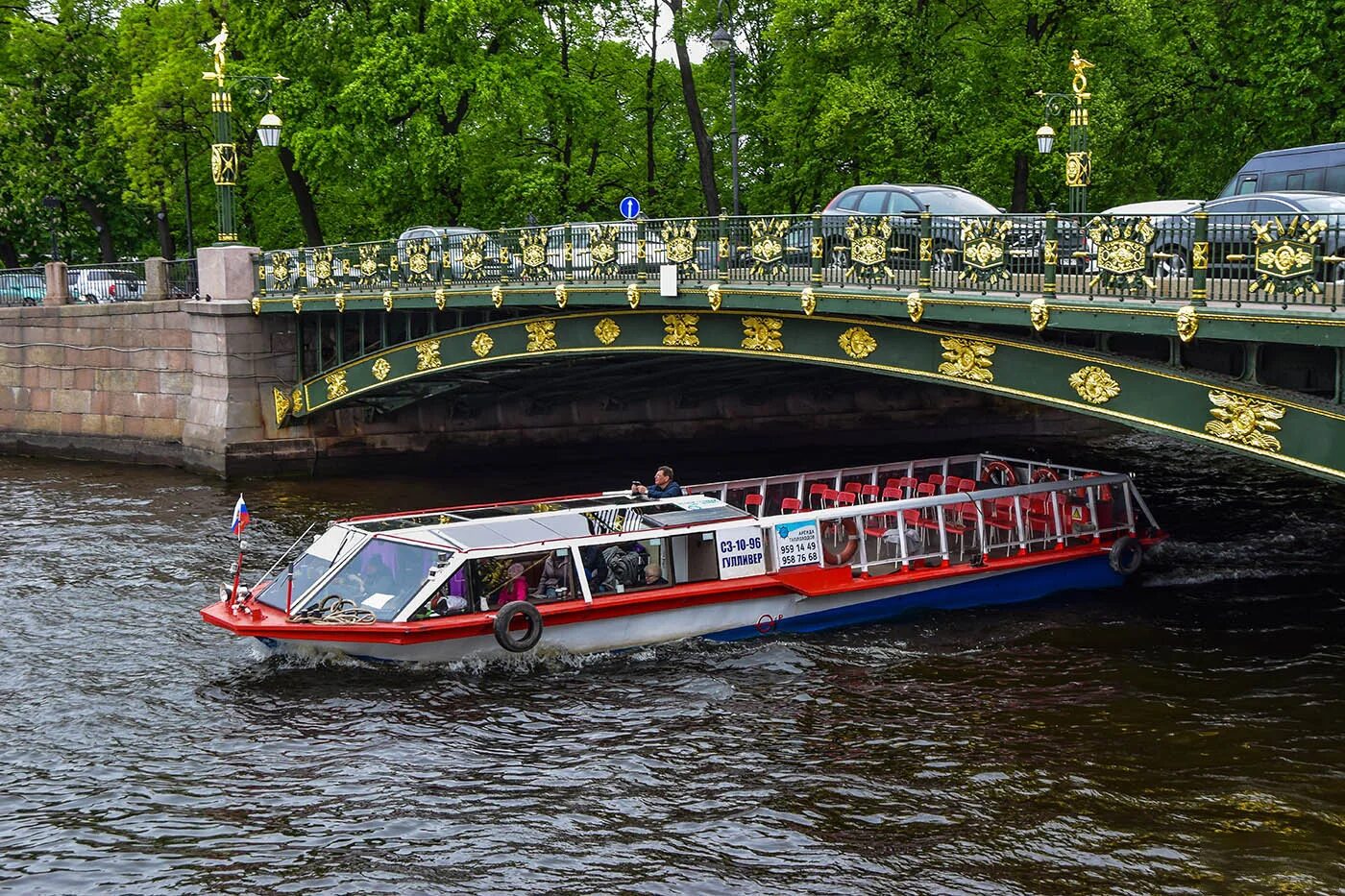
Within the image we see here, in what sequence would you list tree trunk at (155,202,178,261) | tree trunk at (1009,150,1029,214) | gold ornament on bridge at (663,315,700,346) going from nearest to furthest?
gold ornament on bridge at (663,315,700,346) < tree trunk at (1009,150,1029,214) < tree trunk at (155,202,178,261)

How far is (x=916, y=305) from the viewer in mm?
20328

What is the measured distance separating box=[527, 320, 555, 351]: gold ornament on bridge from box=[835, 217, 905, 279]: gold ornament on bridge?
7.65 m

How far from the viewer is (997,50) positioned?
37469mm

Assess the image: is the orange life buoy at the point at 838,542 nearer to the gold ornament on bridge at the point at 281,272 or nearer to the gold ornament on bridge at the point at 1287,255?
the gold ornament on bridge at the point at 1287,255

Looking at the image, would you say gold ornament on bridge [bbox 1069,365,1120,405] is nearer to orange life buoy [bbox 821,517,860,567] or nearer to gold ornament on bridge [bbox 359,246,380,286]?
orange life buoy [bbox 821,517,860,567]

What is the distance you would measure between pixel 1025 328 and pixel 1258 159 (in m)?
10.5

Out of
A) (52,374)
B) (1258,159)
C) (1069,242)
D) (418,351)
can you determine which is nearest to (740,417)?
(418,351)

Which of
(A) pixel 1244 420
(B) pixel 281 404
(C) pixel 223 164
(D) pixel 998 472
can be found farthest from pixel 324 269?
(A) pixel 1244 420

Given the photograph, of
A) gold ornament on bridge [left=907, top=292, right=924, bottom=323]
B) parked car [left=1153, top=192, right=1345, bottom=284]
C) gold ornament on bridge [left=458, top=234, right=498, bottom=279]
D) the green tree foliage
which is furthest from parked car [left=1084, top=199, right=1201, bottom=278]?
the green tree foliage

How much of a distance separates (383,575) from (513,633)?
1.95 meters

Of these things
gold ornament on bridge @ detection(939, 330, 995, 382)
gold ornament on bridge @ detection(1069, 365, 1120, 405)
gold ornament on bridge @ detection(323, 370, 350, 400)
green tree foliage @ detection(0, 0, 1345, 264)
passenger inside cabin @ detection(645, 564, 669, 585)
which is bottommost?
passenger inside cabin @ detection(645, 564, 669, 585)

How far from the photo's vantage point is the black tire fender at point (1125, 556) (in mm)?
23547

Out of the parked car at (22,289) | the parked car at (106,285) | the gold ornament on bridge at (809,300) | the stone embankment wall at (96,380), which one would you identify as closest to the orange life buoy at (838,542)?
the gold ornament on bridge at (809,300)

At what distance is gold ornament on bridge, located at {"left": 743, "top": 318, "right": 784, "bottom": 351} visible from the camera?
23.9 m
